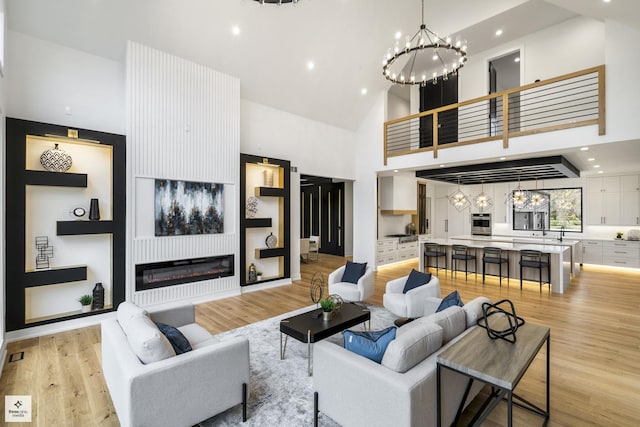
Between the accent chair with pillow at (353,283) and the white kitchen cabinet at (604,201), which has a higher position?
the white kitchen cabinet at (604,201)

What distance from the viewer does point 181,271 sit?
5.18 m

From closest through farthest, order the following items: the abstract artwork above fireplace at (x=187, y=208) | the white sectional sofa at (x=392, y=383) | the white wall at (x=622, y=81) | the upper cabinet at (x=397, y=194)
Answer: the white sectional sofa at (x=392, y=383) < the white wall at (x=622, y=81) < the abstract artwork above fireplace at (x=187, y=208) < the upper cabinet at (x=397, y=194)

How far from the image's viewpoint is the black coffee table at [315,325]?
2937 millimetres

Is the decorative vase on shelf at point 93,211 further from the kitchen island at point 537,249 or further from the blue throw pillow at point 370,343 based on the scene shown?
the kitchen island at point 537,249

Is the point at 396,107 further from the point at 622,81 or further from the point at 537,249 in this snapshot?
the point at 537,249

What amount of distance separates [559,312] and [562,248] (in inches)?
80.3

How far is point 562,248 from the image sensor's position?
6.18 metres

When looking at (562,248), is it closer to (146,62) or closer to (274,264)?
(274,264)

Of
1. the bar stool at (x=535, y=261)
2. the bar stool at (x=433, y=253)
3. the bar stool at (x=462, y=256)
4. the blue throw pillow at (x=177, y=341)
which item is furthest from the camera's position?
the bar stool at (x=433, y=253)

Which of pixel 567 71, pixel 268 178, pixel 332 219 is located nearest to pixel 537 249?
pixel 567 71

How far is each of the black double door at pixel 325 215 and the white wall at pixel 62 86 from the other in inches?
290

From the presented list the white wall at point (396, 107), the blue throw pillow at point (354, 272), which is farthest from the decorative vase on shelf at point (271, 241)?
the white wall at point (396, 107)

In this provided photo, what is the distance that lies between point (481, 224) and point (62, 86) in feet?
38.1

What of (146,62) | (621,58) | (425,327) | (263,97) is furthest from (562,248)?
(146,62)
